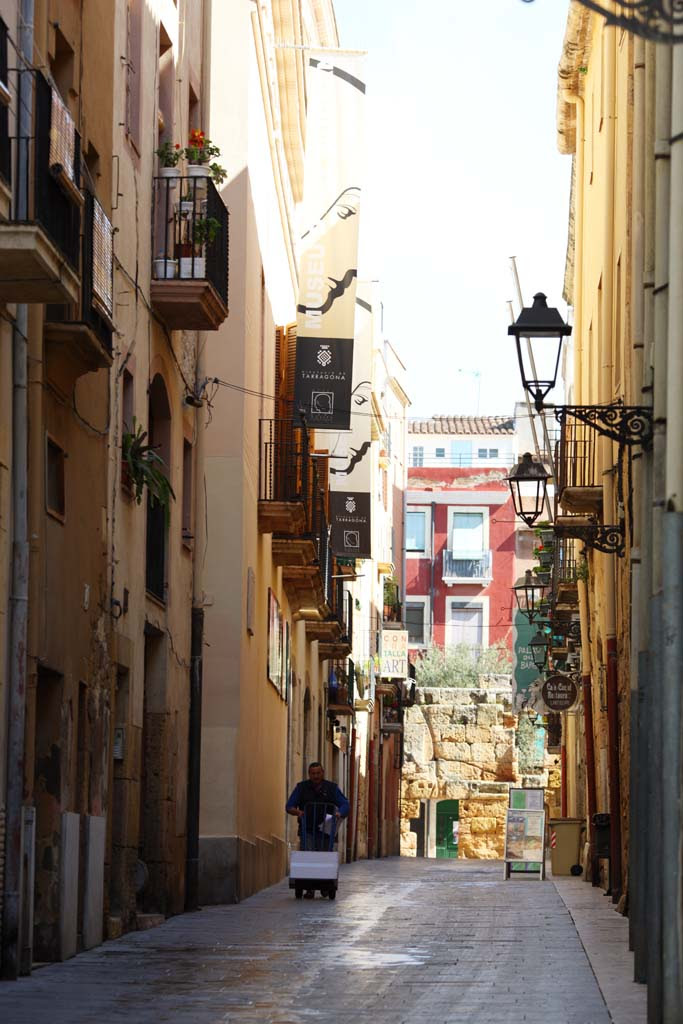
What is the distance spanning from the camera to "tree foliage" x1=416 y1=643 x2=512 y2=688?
7212 cm

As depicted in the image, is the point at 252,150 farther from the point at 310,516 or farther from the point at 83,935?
the point at 83,935

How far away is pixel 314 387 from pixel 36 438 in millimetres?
13097

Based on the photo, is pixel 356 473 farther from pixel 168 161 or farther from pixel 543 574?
pixel 168 161

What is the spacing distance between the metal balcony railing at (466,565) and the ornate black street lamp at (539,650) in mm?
32344

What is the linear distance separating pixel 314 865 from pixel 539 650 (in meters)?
24.2

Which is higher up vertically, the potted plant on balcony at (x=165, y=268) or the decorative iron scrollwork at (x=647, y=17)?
the potted plant on balcony at (x=165, y=268)

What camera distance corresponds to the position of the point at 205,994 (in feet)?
37.8

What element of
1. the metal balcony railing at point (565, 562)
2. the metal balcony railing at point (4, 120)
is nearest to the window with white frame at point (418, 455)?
the metal balcony railing at point (565, 562)

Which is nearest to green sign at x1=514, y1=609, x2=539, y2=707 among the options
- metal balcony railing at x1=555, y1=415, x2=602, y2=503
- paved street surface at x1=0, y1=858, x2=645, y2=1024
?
metal balcony railing at x1=555, y1=415, x2=602, y2=503

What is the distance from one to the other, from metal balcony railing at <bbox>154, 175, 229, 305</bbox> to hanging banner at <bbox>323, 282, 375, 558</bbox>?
15.0 meters

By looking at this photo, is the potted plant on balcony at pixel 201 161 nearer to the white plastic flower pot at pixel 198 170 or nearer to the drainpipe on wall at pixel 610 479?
the white plastic flower pot at pixel 198 170

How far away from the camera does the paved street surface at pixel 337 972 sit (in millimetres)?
10523

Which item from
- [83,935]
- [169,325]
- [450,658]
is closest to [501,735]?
[450,658]

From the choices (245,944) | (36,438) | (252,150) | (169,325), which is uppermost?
(252,150)
